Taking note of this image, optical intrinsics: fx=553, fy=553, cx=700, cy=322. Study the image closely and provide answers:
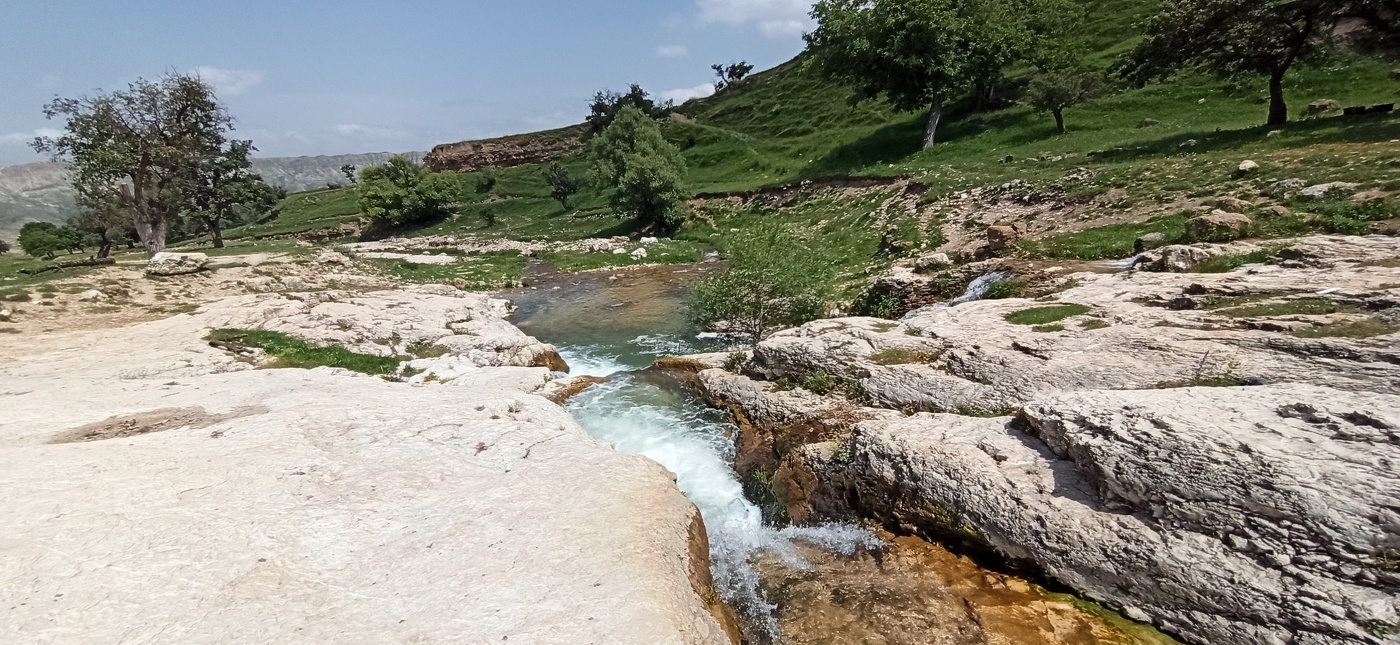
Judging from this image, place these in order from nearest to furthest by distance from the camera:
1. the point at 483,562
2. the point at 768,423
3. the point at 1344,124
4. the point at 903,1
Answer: the point at 483,562
the point at 768,423
the point at 1344,124
the point at 903,1

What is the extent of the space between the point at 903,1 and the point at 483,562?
176 ft

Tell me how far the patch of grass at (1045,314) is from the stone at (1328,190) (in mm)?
10994

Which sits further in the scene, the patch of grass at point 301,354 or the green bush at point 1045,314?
the patch of grass at point 301,354

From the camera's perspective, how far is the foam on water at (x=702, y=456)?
34.7 ft

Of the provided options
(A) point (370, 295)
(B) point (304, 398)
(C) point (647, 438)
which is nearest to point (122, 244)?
(A) point (370, 295)

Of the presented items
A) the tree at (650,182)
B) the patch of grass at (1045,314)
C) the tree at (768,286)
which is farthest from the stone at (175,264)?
the patch of grass at (1045,314)

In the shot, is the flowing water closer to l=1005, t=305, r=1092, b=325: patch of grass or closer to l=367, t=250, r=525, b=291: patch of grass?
l=367, t=250, r=525, b=291: patch of grass

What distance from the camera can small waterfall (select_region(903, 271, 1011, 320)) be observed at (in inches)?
775

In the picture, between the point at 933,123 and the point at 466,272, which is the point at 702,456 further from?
the point at 933,123

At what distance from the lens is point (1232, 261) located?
15.0 meters

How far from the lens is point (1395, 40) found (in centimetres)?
2520

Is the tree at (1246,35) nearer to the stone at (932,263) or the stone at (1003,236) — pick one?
the stone at (1003,236)

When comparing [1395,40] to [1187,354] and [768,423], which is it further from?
[768,423]

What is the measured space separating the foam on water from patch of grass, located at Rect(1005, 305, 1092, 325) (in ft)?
25.6
